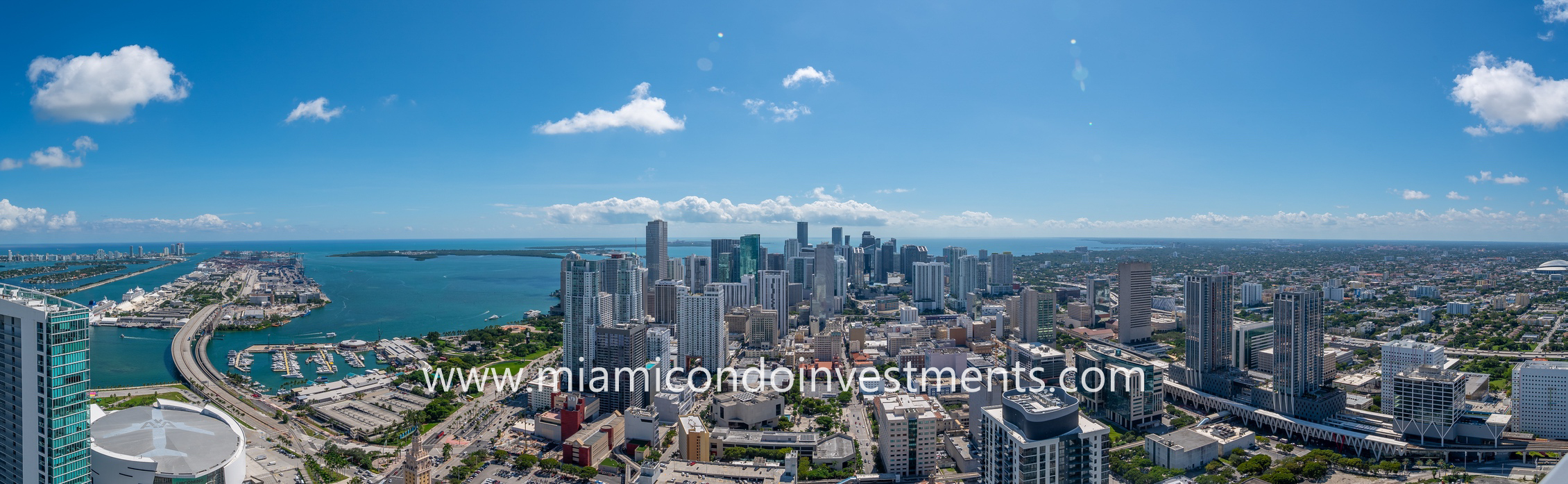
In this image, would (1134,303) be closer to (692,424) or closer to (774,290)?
(774,290)

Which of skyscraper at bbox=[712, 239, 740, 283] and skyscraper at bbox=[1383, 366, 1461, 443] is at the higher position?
skyscraper at bbox=[712, 239, 740, 283]

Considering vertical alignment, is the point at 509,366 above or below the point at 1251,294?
below

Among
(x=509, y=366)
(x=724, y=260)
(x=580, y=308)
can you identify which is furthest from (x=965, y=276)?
(x=509, y=366)

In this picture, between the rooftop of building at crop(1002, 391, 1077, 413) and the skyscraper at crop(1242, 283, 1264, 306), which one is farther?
the skyscraper at crop(1242, 283, 1264, 306)

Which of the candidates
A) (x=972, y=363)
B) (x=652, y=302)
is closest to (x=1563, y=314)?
(x=972, y=363)

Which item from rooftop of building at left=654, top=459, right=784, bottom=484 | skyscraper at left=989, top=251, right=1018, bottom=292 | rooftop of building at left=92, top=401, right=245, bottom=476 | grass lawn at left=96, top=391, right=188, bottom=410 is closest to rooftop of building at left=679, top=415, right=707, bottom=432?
rooftop of building at left=654, top=459, right=784, bottom=484

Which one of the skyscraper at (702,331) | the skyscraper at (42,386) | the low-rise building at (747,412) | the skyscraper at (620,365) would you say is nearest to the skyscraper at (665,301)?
the skyscraper at (702,331)

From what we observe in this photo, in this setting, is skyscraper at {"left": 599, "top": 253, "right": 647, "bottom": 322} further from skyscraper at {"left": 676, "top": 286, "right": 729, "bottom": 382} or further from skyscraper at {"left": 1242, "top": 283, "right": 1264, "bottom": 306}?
skyscraper at {"left": 1242, "top": 283, "right": 1264, "bottom": 306}
